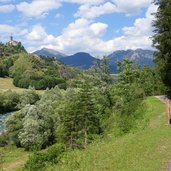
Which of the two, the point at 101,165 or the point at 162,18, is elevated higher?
the point at 162,18

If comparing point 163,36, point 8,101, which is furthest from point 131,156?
point 8,101

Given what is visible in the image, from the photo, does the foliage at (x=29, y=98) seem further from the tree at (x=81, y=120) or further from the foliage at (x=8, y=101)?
the tree at (x=81, y=120)

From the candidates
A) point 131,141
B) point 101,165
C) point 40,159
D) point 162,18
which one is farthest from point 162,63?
point 101,165

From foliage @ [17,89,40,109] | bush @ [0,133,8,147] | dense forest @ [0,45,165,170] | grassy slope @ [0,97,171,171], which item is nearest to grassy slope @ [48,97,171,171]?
grassy slope @ [0,97,171,171]

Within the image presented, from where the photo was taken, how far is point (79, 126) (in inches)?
2242

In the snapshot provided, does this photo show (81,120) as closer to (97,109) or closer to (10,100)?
(97,109)

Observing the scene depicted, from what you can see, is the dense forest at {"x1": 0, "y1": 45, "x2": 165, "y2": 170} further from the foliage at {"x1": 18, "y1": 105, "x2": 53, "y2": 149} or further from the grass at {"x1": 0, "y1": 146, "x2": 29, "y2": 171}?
the grass at {"x1": 0, "y1": 146, "x2": 29, "y2": 171}

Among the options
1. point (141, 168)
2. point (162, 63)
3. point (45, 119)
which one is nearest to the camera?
point (141, 168)

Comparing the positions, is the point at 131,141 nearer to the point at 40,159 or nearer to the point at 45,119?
the point at 40,159

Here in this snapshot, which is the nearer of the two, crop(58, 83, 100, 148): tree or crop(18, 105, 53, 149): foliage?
crop(58, 83, 100, 148): tree

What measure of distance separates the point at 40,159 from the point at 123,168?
8.75m

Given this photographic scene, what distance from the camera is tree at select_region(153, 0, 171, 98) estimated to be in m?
46.0

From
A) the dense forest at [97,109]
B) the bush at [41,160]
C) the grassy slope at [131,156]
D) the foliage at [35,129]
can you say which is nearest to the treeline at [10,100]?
the dense forest at [97,109]

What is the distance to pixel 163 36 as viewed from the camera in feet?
151
